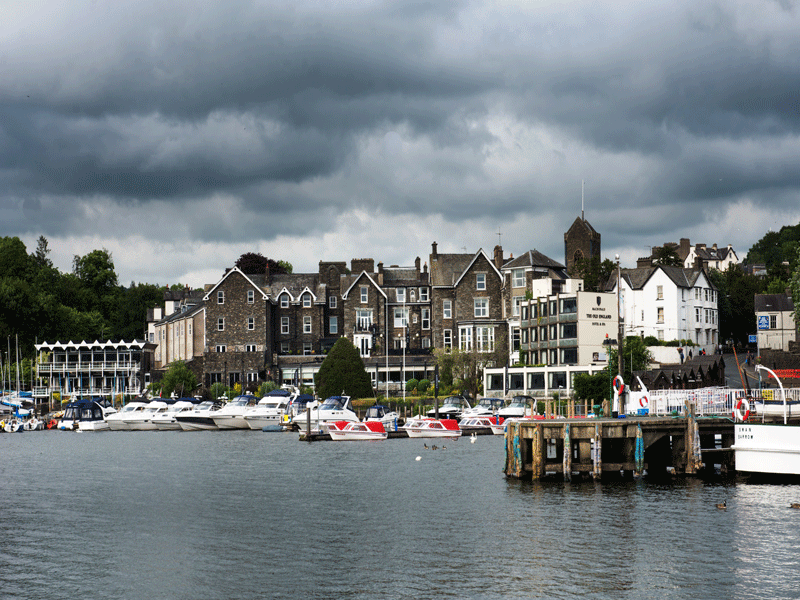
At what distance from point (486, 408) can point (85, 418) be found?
137ft

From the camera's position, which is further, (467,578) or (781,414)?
(781,414)

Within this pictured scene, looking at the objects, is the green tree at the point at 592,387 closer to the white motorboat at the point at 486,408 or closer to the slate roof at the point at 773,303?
the white motorboat at the point at 486,408

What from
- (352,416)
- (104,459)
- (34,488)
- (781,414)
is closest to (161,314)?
(352,416)

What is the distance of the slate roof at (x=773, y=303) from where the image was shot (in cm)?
11419

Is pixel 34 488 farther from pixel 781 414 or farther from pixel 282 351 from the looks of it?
pixel 282 351

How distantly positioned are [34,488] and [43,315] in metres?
102

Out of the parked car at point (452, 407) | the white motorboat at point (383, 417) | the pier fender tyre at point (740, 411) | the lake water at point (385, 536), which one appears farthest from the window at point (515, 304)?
the pier fender tyre at point (740, 411)

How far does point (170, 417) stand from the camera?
320 feet

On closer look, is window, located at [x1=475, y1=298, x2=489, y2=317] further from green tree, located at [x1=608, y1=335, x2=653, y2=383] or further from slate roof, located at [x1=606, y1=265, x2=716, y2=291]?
green tree, located at [x1=608, y1=335, x2=653, y2=383]

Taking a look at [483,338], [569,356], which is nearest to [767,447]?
[569,356]

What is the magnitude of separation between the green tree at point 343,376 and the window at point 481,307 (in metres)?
20.9

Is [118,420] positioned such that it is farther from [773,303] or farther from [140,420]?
[773,303]

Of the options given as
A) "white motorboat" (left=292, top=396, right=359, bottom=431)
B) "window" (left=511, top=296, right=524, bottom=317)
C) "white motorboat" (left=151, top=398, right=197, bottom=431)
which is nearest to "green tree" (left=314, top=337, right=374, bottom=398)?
"white motorboat" (left=292, top=396, right=359, bottom=431)

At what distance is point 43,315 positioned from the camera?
145 meters
